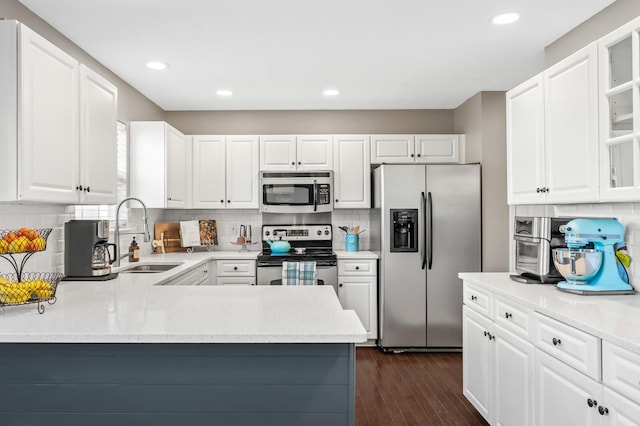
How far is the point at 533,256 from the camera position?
251 cm

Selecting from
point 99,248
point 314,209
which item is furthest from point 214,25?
point 314,209

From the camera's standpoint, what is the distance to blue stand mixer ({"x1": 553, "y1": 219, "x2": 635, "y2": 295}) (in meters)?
2.15

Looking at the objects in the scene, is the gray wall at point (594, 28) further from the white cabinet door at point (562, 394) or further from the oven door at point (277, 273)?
the oven door at point (277, 273)

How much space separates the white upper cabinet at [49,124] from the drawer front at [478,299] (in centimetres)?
235

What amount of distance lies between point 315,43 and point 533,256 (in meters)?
1.99

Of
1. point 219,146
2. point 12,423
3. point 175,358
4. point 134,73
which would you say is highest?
point 134,73

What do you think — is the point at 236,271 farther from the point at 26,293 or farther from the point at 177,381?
the point at 177,381

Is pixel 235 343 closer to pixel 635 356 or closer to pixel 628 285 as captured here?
pixel 635 356

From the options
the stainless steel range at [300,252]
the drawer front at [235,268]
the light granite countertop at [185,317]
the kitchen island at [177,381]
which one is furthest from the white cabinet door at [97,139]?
the stainless steel range at [300,252]

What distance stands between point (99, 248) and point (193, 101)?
2.32 m

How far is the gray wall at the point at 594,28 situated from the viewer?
2.42 meters

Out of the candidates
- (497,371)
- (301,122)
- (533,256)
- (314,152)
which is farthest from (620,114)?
(301,122)

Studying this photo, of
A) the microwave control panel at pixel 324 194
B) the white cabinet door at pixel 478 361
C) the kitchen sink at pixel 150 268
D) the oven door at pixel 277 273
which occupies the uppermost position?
the microwave control panel at pixel 324 194

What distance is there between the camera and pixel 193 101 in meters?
4.52
